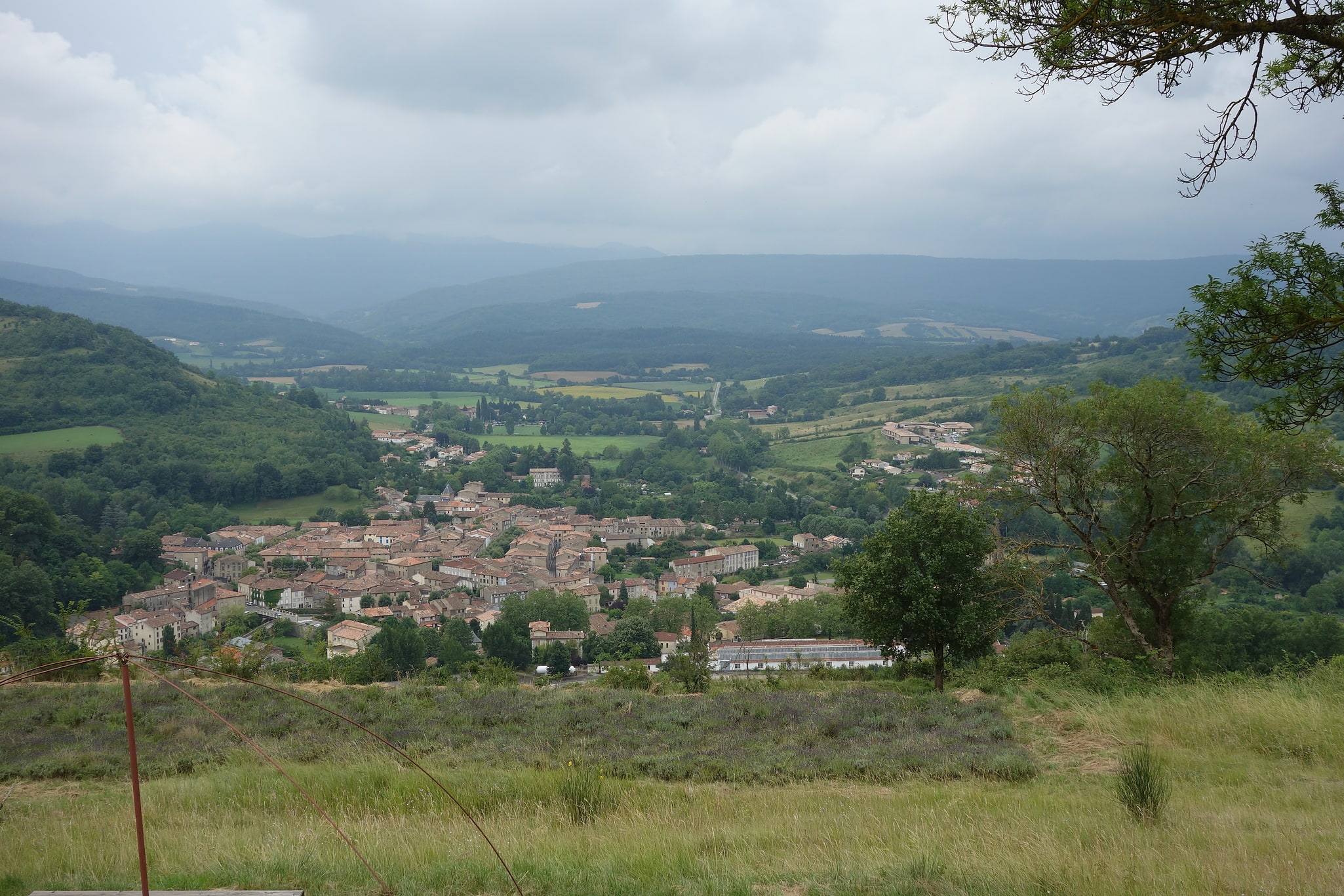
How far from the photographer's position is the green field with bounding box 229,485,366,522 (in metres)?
47.3

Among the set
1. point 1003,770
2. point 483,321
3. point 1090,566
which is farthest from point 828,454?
point 483,321

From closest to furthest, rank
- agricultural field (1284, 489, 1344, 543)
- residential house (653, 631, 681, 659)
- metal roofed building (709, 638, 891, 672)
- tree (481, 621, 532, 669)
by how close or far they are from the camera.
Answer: metal roofed building (709, 638, 891, 672)
tree (481, 621, 532, 669)
residential house (653, 631, 681, 659)
agricultural field (1284, 489, 1344, 543)

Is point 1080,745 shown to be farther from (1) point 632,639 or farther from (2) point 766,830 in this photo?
(1) point 632,639

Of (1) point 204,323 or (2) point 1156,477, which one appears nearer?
(2) point 1156,477

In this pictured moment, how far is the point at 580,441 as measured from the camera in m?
77.2

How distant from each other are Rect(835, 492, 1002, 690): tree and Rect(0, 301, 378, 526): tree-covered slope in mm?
40165

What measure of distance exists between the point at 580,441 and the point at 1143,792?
73860 mm

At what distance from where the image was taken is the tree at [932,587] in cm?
1009

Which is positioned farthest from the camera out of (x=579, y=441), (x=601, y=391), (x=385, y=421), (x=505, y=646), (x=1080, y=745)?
(x=601, y=391)

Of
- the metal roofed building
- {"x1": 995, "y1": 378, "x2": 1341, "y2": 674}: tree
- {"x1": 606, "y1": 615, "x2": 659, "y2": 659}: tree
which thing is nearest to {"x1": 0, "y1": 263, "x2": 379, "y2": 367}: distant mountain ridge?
{"x1": 606, "y1": 615, "x2": 659, "y2": 659}: tree

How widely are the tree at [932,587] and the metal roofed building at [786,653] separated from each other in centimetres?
1142

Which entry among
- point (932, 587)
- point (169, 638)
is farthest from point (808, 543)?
point (932, 587)

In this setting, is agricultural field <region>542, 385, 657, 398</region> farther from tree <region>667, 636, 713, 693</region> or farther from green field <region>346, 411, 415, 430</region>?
tree <region>667, 636, 713, 693</region>

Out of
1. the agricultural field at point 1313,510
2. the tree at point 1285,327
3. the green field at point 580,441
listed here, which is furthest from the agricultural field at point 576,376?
the tree at point 1285,327
